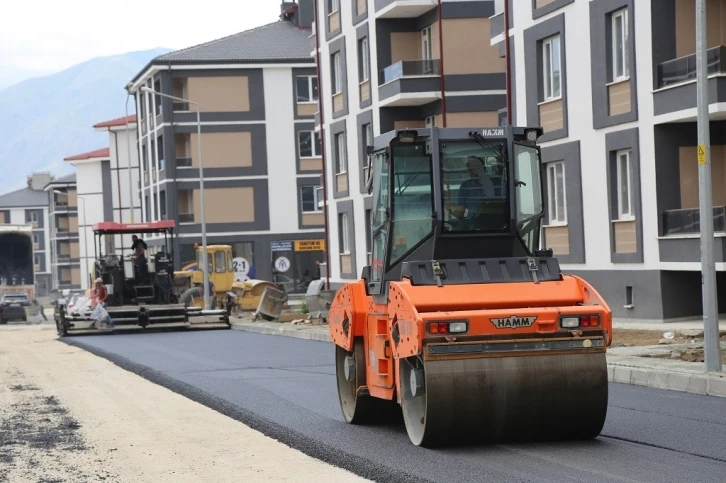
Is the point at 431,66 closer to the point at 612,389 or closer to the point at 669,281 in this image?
the point at 669,281

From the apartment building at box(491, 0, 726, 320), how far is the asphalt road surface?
9.39 m

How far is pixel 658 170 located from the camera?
83.5 feet

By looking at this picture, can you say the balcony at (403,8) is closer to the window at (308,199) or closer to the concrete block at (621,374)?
the concrete block at (621,374)

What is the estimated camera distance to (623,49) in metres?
26.9

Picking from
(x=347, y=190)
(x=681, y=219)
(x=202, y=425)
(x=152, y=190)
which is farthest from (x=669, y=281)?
(x=152, y=190)

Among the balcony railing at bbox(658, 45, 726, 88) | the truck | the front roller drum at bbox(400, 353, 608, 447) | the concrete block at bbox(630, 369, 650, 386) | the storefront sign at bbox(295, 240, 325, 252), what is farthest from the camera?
the storefront sign at bbox(295, 240, 325, 252)

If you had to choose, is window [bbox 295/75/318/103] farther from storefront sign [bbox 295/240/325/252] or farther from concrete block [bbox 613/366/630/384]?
concrete block [bbox 613/366/630/384]

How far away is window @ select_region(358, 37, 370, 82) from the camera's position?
4328 cm

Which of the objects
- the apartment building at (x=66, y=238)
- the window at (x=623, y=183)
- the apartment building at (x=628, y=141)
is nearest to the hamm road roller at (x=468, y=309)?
the apartment building at (x=628, y=141)

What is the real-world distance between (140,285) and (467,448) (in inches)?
1033

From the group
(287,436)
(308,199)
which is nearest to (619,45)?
(287,436)

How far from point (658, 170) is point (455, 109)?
1587cm

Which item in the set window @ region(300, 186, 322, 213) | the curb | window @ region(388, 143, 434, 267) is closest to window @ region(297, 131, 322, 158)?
window @ region(300, 186, 322, 213)

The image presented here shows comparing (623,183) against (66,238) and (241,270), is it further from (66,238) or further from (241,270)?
(66,238)
